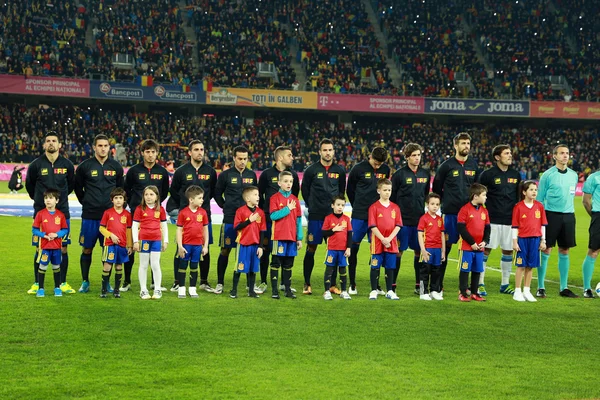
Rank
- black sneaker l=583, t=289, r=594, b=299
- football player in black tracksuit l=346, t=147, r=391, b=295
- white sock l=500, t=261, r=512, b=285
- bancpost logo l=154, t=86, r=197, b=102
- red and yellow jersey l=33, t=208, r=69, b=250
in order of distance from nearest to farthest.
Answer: red and yellow jersey l=33, t=208, r=69, b=250
football player in black tracksuit l=346, t=147, r=391, b=295
black sneaker l=583, t=289, r=594, b=299
white sock l=500, t=261, r=512, b=285
bancpost logo l=154, t=86, r=197, b=102

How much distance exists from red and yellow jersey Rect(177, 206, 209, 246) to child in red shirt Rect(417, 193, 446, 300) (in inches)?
125

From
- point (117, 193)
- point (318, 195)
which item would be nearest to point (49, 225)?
point (117, 193)

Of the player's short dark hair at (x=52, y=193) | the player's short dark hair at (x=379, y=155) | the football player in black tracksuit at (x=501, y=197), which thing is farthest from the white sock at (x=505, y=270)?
the player's short dark hair at (x=52, y=193)

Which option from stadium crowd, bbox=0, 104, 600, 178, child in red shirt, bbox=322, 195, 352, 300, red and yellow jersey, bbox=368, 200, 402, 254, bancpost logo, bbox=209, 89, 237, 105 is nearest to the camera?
child in red shirt, bbox=322, 195, 352, 300

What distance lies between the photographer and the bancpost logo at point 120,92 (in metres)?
45.2

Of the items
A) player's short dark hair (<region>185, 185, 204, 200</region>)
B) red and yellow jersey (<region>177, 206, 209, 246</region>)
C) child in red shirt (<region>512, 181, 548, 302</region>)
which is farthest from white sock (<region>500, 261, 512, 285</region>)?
player's short dark hair (<region>185, 185, 204, 200</region>)

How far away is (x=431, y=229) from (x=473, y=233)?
61 centimetres

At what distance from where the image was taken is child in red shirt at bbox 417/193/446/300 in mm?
11195

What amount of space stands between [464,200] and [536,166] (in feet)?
133

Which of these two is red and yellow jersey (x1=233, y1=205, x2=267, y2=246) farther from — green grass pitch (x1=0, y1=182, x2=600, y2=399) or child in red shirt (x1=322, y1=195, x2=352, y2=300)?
child in red shirt (x1=322, y1=195, x2=352, y2=300)

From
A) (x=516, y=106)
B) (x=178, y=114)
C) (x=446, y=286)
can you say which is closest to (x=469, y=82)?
(x=516, y=106)

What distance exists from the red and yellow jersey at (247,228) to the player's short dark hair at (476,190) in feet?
10.2

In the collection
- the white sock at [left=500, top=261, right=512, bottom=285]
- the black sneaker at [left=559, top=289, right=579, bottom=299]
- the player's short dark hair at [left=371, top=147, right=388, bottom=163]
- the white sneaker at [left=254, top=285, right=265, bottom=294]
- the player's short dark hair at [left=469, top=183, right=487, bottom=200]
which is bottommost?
the black sneaker at [left=559, top=289, right=579, bottom=299]

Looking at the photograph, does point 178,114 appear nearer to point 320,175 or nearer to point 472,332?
point 320,175
